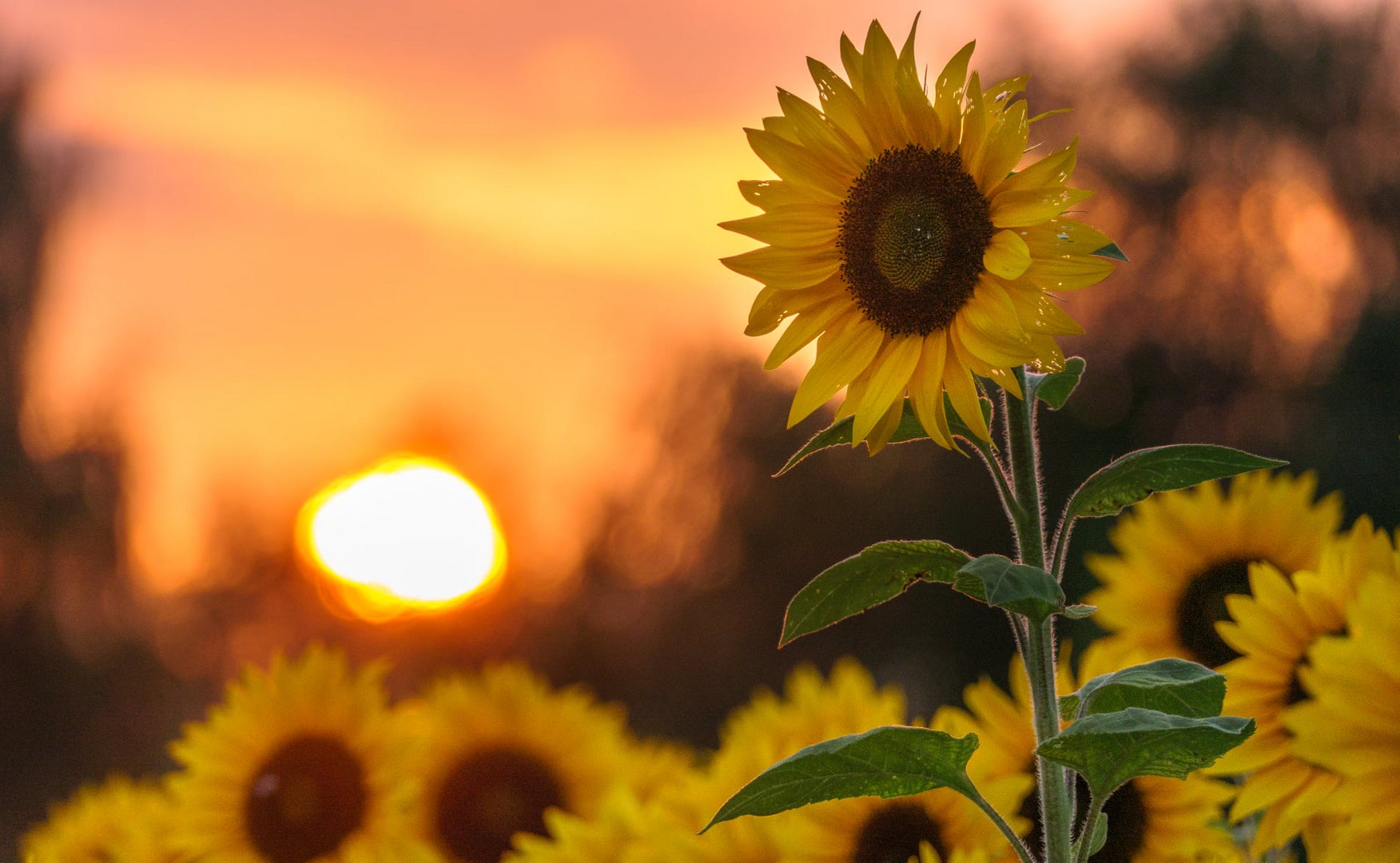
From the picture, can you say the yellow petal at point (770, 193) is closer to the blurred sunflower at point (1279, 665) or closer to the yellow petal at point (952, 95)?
the yellow petal at point (952, 95)

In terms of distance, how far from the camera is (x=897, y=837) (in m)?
2.16

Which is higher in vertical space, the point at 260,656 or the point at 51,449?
the point at 51,449

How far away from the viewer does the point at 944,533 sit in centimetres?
2167

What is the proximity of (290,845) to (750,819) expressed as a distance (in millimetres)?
1364

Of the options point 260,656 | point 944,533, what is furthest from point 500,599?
point 944,533

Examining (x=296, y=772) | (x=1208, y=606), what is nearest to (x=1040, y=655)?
(x=1208, y=606)

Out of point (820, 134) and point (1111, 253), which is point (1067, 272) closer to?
point (1111, 253)

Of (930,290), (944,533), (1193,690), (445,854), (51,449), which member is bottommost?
(944,533)

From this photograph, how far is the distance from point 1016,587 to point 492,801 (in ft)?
6.91

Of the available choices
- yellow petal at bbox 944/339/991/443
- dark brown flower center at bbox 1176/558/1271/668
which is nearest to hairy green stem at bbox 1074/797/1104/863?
yellow petal at bbox 944/339/991/443

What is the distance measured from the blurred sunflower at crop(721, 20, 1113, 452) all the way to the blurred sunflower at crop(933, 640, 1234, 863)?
61 centimetres

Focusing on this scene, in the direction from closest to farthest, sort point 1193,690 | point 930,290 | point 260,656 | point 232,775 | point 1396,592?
point 1396,592 → point 1193,690 → point 930,290 → point 232,775 → point 260,656

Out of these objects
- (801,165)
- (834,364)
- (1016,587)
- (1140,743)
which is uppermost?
(801,165)

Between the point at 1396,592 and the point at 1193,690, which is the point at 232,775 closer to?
the point at 1193,690
